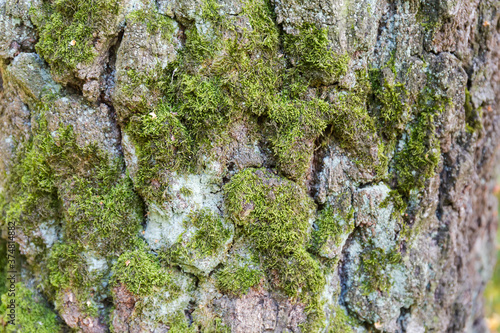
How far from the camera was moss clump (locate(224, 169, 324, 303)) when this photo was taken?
1709 millimetres

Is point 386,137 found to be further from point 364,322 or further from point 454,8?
point 364,322

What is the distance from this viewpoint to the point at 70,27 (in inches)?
66.0

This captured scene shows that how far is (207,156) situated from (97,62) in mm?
746

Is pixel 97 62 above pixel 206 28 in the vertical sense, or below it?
below

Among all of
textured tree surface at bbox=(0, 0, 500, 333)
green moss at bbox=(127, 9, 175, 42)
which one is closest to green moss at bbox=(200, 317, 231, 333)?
textured tree surface at bbox=(0, 0, 500, 333)

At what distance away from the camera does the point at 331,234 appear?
1847 mm

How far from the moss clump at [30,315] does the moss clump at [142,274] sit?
608mm

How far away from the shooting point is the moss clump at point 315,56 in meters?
1.71

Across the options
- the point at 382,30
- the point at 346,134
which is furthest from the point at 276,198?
the point at 382,30

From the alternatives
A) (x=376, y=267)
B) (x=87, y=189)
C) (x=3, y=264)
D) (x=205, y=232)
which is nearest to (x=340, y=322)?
(x=376, y=267)

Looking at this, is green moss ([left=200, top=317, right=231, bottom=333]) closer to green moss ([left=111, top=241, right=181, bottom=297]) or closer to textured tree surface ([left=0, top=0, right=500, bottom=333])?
textured tree surface ([left=0, top=0, right=500, bottom=333])

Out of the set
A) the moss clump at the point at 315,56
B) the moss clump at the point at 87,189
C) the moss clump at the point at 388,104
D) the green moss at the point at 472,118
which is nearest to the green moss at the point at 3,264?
the moss clump at the point at 87,189

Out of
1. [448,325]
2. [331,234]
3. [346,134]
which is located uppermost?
[346,134]

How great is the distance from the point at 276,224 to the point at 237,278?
0.35m
